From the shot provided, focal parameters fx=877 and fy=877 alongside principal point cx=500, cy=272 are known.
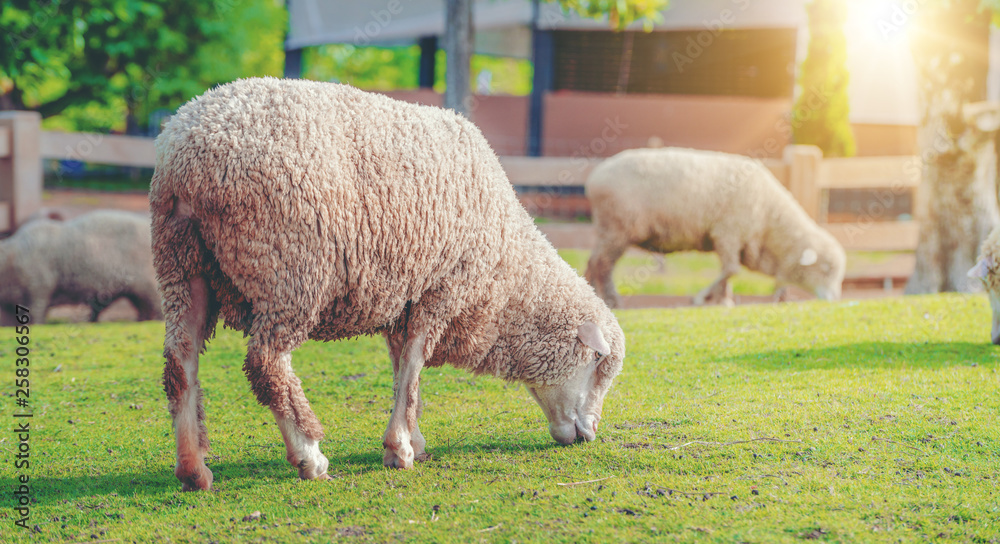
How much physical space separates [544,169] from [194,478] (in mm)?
7631

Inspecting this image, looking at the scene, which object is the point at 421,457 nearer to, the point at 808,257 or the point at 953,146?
the point at 808,257

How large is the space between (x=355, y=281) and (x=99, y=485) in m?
1.44

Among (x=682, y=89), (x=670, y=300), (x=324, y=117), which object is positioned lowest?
(x=670, y=300)

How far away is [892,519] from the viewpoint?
3.29 metres

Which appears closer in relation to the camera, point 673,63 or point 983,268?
point 983,268

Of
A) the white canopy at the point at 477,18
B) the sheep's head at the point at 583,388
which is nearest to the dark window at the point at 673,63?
the white canopy at the point at 477,18

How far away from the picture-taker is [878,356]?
18.9ft

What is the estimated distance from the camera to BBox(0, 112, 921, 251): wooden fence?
9219 millimetres

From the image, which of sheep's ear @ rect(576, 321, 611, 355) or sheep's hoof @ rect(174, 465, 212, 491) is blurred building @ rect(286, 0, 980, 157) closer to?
sheep's ear @ rect(576, 321, 611, 355)

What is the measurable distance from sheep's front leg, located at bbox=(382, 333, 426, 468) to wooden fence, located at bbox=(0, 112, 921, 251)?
22.1 ft

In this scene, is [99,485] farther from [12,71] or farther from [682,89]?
[682,89]

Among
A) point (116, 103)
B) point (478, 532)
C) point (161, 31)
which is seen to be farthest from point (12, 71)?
point (116, 103)

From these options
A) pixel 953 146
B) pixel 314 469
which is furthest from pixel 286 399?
pixel 953 146

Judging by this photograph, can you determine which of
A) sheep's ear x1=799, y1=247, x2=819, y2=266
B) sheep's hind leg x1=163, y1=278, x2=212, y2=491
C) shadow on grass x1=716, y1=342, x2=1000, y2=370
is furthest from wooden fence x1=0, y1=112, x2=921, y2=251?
sheep's hind leg x1=163, y1=278, x2=212, y2=491
